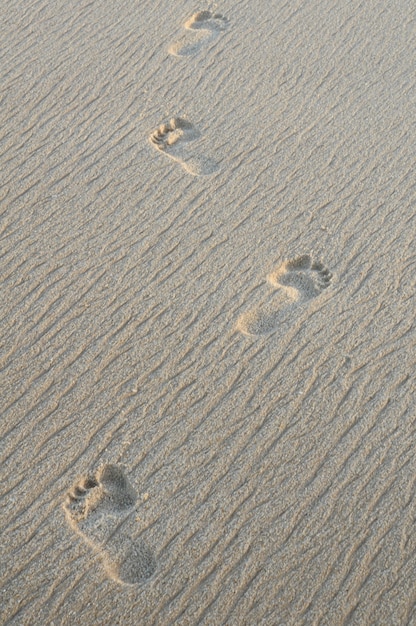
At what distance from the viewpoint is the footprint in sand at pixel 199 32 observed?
20.5 feet

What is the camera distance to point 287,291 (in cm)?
457

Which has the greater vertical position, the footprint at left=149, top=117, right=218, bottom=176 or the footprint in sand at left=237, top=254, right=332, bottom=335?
the footprint at left=149, top=117, right=218, bottom=176

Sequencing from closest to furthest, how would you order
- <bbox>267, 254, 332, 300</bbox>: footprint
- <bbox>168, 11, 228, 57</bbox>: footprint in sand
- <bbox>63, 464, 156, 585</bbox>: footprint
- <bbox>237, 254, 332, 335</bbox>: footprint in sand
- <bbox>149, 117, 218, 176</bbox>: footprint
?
1. <bbox>63, 464, 156, 585</bbox>: footprint
2. <bbox>237, 254, 332, 335</bbox>: footprint in sand
3. <bbox>267, 254, 332, 300</bbox>: footprint
4. <bbox>149, 117, 218, 176</bbox>: footprint
5. <bbox>168, 11, 228, 57</bbox>: footprint in sand

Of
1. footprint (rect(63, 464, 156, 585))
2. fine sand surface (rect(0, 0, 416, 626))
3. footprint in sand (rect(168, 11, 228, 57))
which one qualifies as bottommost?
footprint (rect(63, 464, 156, 585))

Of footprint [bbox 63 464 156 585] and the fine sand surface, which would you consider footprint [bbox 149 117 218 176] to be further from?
footprint [bbox 63 464 156 585]

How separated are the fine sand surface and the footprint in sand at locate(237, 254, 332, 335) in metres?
0.01

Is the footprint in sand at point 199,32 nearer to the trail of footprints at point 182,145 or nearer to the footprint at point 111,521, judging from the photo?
the trail of footprints at point 182,145

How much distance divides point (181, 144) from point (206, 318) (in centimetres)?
154

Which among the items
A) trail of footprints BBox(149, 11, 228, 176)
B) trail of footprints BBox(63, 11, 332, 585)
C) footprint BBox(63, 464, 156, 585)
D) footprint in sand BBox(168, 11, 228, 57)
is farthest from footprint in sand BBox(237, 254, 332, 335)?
footprint in sand BBox(168, 11, 228, 57)

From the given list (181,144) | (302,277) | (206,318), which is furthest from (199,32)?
(206,318)

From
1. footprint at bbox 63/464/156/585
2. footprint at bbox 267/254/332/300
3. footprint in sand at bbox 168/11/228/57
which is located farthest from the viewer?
footprint in sand at bbox 168/11/228/57

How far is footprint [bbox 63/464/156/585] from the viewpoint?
3480 millimetres

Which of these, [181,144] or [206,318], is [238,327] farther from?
[181,144]

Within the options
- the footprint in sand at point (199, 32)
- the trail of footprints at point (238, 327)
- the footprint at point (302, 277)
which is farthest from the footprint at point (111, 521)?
the footprint in sand at point (199, 32)
